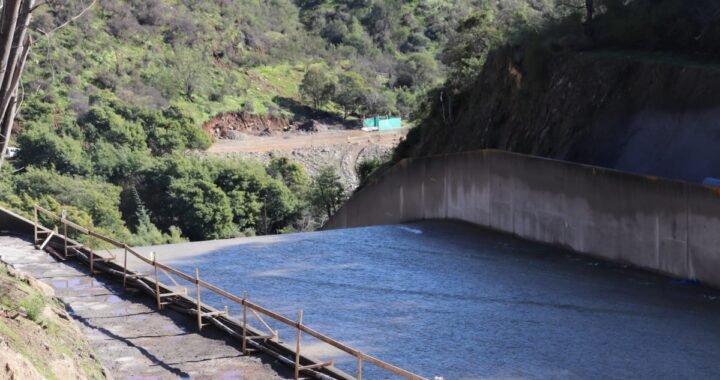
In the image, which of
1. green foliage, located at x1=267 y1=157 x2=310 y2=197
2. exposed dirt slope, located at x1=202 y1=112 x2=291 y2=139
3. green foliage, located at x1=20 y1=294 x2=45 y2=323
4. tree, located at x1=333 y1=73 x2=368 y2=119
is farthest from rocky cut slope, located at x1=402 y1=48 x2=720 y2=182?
tree, located at x1=333 y1=73 x2=368 y2=119

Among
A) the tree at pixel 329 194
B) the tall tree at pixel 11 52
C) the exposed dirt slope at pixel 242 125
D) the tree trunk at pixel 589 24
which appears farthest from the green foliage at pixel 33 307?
the exposed dirt slope at pixel 242 125

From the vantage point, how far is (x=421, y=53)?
99.2 metres

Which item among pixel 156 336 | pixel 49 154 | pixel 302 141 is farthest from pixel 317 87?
pixel 156 336

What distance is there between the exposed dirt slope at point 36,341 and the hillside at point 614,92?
441 inches

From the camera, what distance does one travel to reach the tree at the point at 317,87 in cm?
8600

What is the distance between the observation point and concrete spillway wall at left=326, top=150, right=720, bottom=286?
15.6 m

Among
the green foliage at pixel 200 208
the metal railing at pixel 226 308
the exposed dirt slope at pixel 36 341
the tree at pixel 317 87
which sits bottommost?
the green foliage at pixel 200 208

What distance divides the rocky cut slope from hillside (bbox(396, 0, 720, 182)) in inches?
0.9

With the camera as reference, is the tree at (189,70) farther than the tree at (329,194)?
Yes

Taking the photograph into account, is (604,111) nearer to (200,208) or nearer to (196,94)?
(200,208)

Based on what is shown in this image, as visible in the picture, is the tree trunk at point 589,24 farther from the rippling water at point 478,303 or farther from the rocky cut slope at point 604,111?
the rippling water at point 478,303

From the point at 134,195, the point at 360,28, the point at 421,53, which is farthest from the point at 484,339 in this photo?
the point at 360,28

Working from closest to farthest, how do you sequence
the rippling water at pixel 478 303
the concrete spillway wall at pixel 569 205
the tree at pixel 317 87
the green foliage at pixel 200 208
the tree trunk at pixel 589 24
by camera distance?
the rippling water at pixel 478 303 < the concrete spillway wall at pixel 569 205 < the tree trunk at pixel 589 24 < the green foliage at pixel 200 208 < the tree at pixel 317 87

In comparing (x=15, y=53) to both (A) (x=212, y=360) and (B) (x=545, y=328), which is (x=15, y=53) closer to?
(A) (x=212, y=360)
